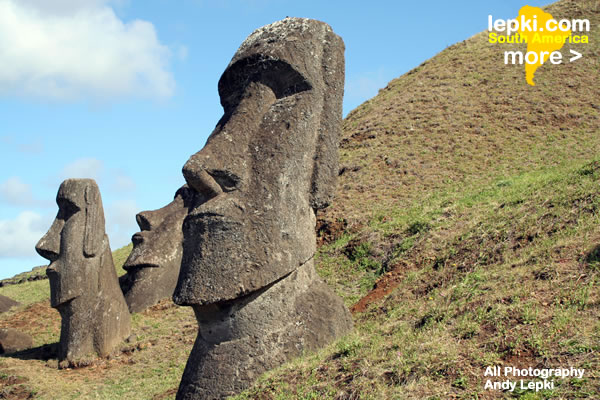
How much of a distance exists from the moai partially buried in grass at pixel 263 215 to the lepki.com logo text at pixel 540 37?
668 inches

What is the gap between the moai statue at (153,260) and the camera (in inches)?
501

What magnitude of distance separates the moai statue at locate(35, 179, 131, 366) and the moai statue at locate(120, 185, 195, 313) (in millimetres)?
1904

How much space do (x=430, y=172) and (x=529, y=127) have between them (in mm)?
4084

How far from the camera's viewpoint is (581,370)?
4395 millimetres

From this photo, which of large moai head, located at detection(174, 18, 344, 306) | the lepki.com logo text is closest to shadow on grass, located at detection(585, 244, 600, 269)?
large moai head, located at detection(174, 18, 344, 306)

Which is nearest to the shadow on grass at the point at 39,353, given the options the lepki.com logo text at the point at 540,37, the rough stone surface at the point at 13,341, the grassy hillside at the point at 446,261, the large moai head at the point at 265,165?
the grassy hillside at the point at 446,261

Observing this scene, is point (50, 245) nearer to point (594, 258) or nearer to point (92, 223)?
point (92, 223)

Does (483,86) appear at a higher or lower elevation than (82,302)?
higher

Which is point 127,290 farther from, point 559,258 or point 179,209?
point 559,258

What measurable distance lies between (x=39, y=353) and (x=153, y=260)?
115 inches

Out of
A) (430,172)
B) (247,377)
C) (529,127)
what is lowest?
(247,377)

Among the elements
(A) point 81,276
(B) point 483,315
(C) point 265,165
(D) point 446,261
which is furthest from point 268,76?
(A) point 81,276

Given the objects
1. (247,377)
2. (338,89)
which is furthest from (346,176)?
(247,377)

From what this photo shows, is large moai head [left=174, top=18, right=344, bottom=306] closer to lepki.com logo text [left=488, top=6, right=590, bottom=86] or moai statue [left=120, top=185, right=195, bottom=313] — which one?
moai statue [left=120, top=185, right=195, bottom=313]
